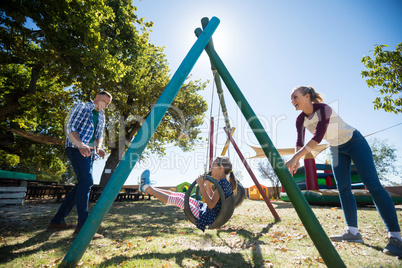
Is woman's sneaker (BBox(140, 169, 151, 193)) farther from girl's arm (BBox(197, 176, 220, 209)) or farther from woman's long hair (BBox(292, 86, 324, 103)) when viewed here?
woman's long hair (BBox(292, 86, 324, 103))

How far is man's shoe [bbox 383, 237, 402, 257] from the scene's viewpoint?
2.10m

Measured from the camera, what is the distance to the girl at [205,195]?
2.74 m

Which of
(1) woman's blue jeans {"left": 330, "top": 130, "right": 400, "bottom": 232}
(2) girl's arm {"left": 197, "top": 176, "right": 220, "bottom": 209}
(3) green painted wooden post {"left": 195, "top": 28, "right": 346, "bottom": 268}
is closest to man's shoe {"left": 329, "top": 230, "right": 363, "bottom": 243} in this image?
(1) woman's blue jeans {"left": 330, "top": 130, "right": 400, "bottom": 232}

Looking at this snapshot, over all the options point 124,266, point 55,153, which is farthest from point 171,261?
point 55,153

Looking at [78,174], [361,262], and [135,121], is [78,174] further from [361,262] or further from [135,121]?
[135,121]

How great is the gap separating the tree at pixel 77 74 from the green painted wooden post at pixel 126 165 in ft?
18.1

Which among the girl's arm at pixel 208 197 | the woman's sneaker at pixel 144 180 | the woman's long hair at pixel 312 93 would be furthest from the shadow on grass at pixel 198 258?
the woman's long hair at pixel 312 93

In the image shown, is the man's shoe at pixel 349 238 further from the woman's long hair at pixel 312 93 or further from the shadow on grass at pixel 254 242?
the woman's long hair at pixel 312 93

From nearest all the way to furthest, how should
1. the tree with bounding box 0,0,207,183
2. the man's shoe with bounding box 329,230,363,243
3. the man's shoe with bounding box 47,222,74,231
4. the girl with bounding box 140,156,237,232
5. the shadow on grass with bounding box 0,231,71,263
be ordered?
the shadow on grass with bounding box 0,231,71,263 → the man's shoe with bounding box 329,230,363,243 → the girl with bounding box 140,156,237,232 → the man's shoe with bounding box 47,222,74,231 → the tree with bounding box 0,0,207,183

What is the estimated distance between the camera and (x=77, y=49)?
6.21m

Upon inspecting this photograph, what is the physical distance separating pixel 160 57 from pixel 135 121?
5.54m

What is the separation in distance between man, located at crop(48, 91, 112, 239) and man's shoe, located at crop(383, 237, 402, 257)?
365cm

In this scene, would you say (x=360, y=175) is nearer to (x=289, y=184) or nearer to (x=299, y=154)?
(x=299, y=154)

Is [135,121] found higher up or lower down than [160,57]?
lower down
